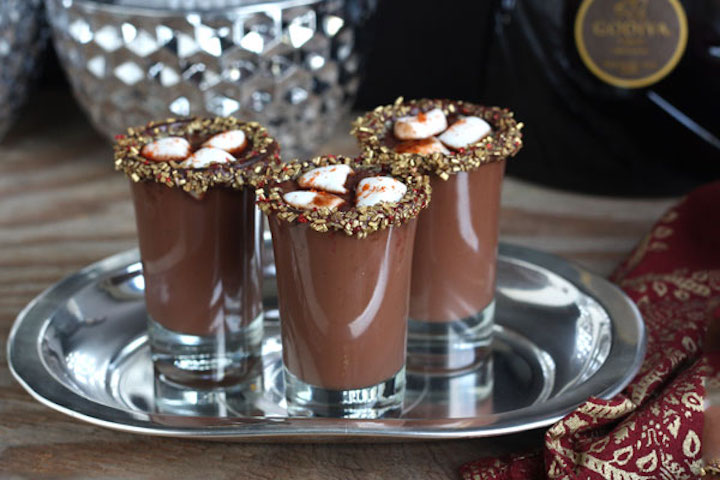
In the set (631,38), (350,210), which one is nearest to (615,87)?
(631,38)

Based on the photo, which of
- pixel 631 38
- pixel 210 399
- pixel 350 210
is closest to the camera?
pixel 350 210

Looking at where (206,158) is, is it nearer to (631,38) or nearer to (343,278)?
(343,278)

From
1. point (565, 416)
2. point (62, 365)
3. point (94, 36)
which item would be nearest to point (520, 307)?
point (565, 416)

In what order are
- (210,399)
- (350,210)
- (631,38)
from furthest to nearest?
(631,38), (210,399), (350,210)

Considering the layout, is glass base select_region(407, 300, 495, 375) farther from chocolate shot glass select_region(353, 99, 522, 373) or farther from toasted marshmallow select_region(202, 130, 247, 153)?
toasted marshmallow select_region(202, 130, 247, 153)

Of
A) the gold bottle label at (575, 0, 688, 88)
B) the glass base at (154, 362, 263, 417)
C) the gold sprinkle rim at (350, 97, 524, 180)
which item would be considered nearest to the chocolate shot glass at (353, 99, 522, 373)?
the gold sprinkle rim at (350, 97, 524, 180)

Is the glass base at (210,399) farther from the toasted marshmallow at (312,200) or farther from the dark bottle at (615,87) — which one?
the dark bottle at (615,87)

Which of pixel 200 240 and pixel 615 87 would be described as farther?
pixel 615 87
